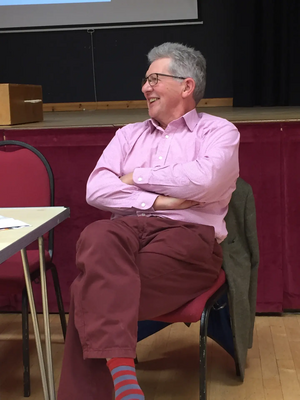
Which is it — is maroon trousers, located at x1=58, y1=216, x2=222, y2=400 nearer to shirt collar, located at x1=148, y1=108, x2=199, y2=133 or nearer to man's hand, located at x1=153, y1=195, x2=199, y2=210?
man's hand, located at x1=153, y1=195, x2=199, y2=210

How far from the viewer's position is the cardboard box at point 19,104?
2578 mm

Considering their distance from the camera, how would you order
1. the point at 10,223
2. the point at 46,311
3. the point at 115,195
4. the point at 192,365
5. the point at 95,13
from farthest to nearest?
the point at 95,13, the point at 192,365, the point at 115,195, the point at 46,311, the point at 10,223

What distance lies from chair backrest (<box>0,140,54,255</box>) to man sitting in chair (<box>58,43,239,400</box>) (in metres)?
0.29

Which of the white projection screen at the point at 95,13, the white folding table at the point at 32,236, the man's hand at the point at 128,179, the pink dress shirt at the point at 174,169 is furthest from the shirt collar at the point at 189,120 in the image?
the white projection screen at the point at 95,13

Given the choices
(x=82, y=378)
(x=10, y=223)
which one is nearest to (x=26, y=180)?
(x=10, y=223)

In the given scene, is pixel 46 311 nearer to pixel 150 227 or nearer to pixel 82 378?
pixel 82 378

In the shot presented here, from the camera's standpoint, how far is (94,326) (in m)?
1.36

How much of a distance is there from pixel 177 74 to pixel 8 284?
937 mm

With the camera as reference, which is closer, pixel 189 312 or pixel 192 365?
pixel 189 312

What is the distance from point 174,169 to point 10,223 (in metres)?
0.57

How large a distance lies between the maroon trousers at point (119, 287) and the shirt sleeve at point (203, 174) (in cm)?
14

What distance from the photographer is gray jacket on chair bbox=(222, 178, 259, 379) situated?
5.95ft

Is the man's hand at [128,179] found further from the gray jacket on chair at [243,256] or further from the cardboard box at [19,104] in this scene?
the cardboard box at [19,104]

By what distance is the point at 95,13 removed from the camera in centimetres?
513
